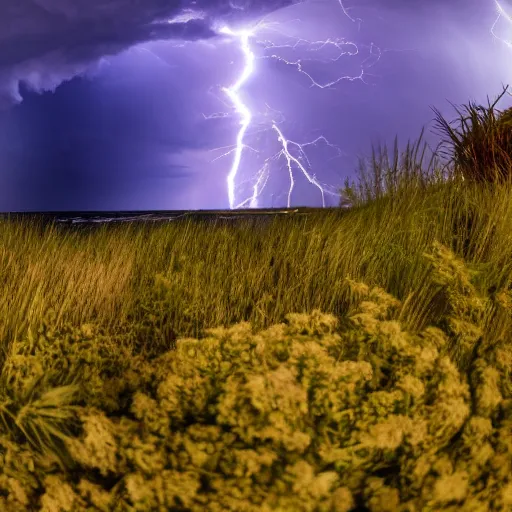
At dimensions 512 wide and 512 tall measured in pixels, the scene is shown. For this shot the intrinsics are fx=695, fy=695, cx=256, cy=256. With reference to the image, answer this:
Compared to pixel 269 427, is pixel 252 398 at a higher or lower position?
higher

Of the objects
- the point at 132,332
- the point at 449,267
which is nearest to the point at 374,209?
the point at 449,267

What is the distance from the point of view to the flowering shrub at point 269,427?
2723mm

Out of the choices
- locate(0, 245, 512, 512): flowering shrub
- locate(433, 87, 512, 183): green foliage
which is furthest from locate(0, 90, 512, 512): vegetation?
locate(433, 87, 512, 183): green foliage

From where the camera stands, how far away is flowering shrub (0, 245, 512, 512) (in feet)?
8.93

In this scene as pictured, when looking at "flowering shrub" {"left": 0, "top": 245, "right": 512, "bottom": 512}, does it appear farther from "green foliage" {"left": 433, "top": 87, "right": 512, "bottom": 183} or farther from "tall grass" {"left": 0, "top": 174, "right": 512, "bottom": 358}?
"green foliage" {"left": 433, "top": 87, "right": 512, "bottom": 183}

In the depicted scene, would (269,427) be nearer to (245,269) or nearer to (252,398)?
(252,398)

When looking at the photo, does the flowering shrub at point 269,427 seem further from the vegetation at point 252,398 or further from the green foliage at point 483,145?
the green foliage at point 483,145

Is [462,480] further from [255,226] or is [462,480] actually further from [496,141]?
[496,141]

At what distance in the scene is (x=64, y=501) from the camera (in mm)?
2740

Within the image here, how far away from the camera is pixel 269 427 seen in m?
2.77

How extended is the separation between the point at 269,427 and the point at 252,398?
13 cm

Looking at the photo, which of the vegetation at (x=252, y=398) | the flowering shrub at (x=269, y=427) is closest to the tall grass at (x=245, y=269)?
the vegetation at (x=252, y=398)

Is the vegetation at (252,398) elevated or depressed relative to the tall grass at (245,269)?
depressed

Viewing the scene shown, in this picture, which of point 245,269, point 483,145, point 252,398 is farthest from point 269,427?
point 483,145
